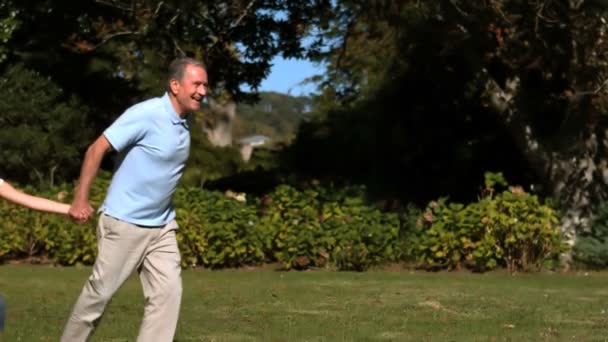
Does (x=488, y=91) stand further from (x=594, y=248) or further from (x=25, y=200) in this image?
(x=25, y=200)

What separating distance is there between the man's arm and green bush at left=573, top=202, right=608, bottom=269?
1165cm

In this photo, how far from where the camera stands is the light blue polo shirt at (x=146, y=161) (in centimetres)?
685

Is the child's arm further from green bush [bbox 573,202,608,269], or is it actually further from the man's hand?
green bush [bbox 573,202,608,269]

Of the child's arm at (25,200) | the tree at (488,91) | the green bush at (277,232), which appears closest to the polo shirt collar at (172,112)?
the child's arm at (25,200)

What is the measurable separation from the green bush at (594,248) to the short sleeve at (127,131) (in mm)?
11504

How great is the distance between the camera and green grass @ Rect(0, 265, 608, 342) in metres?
9.69

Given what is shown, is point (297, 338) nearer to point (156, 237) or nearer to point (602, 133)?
point (156, 237)

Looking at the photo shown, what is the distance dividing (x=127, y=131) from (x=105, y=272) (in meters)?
0.84

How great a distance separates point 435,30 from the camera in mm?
18453

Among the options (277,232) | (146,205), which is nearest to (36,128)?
(277,232)

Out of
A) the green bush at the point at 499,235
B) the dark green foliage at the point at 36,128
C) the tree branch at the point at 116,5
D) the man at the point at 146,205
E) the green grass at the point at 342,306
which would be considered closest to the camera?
the man at the point at 146,205

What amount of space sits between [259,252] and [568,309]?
6114mm

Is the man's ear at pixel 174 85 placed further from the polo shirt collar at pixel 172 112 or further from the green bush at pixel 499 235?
the green bush at pixel 499 235

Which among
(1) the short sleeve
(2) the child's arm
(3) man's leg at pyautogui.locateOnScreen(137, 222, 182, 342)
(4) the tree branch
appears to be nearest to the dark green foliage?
(4) the tree branch
